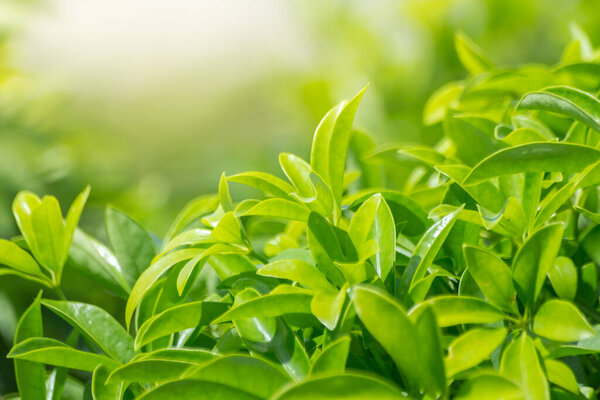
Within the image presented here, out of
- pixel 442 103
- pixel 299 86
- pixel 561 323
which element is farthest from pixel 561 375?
pixel 299 86

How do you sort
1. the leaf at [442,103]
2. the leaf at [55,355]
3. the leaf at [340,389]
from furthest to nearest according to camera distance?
the leaf at [442,103] → the leaf at [55,355] → the leaf at [340,389]

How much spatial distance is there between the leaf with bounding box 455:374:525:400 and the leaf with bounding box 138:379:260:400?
Answer: 0.09 meters

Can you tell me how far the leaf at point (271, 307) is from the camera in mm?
269

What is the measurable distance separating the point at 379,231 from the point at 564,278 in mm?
103

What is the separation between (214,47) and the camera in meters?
9.54

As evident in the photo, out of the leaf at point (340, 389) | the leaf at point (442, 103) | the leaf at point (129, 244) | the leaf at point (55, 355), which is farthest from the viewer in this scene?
the leaf at point (442, 103)

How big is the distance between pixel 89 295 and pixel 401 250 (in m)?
0.52

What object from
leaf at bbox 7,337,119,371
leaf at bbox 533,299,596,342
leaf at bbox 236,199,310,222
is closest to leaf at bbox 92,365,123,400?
leaf at bbox 7,337,119,371

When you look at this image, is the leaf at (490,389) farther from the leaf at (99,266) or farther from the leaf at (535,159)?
the leaf at (99,266)

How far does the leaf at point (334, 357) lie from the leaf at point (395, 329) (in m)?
0.02

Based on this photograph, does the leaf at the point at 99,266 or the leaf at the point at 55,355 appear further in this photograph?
the leaf at the point at 99,266

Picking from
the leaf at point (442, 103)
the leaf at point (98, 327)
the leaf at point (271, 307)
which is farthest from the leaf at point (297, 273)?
the leaf at point (442, 103)

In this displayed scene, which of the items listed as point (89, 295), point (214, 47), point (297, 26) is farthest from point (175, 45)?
point (89, 295)

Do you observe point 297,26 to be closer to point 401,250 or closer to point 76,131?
point 76,131
